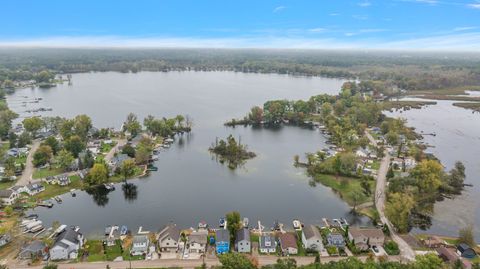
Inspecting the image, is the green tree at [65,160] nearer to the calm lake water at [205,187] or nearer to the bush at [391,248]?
the calm lake water at [205,187]

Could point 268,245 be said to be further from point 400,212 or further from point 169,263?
point 400,212

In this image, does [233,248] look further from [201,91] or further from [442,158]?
[201,91]

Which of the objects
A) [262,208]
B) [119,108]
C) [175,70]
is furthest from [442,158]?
[175,70]

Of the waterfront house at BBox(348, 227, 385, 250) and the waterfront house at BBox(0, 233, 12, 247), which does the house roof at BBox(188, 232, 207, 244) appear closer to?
the waterfront house at BBox(348, 227, 385, 250)

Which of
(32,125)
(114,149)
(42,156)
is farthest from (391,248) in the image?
(32,125)

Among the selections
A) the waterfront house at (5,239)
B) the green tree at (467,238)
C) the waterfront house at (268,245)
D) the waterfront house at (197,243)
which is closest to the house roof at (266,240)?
the waterfront house at (268,245)

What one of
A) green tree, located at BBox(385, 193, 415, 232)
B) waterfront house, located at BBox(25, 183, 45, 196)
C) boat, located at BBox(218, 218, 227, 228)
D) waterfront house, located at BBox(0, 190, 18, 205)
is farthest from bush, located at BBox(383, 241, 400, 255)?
waterfront house, located at BBox(0, 190, 18, 205)
